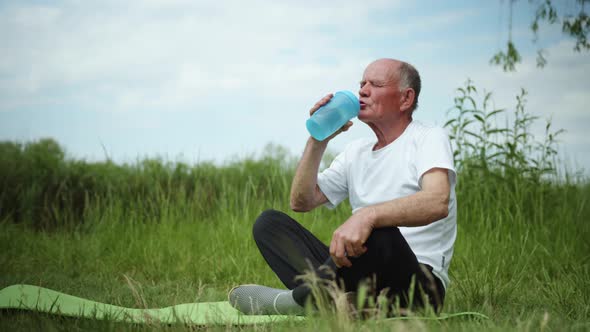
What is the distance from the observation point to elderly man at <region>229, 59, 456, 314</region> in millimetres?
2102

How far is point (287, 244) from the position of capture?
9.03ft

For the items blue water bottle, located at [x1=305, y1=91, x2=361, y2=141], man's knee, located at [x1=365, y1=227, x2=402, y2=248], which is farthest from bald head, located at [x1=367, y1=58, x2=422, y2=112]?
man's knee, located at [x1=365, y1=227, x2=402, y2=248]

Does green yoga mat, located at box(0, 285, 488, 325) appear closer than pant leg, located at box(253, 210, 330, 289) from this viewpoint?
Yes

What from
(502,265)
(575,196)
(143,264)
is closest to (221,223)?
(143,264)

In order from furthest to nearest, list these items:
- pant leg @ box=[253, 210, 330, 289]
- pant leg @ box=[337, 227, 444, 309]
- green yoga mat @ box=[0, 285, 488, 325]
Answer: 1. pant leg @ box=[253, 210, 330, 289]
2. green yoga mat @ box=[0, 285, 488, 325]
3. pant leg @ box=[337, 227, 444, 309]

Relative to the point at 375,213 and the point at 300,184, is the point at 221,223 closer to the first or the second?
the point at 300,184

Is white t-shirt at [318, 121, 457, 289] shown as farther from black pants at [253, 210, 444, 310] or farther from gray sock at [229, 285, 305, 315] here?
gray sock at [229, 285, 305, 315]

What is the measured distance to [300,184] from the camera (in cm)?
268

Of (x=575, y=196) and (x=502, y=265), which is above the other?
(x=575, y=196)

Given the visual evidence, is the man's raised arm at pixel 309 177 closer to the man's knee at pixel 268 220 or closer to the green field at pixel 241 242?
the man's knee at pixel 268 220

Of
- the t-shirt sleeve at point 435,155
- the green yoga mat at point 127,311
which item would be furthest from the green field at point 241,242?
the t-shirt sleeve at point 435,155

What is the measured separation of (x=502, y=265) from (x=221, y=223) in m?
2.38

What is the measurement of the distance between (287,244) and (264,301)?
287 millimetres

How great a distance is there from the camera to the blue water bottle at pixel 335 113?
242 centimetres
